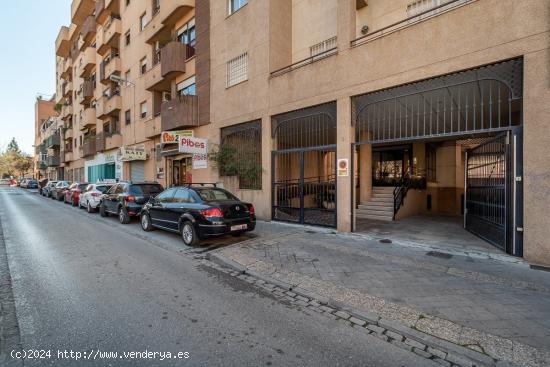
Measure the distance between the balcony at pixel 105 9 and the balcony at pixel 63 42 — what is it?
1579cm

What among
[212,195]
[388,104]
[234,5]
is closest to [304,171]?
[388,104]

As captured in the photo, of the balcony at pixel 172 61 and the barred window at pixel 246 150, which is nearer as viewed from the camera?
the barred window at pixel 246 150

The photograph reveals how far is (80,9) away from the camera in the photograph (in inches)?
1219

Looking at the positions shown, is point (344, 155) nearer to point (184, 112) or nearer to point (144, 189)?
point (144, 189)

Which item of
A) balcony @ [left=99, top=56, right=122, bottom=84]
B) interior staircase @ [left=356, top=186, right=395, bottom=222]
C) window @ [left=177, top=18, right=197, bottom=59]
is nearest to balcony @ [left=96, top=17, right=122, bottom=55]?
balcony @ [left=99, top=56, right=122, bottom=84]

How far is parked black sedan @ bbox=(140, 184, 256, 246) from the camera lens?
7.23 metres

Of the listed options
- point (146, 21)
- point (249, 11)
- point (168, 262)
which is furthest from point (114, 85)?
point (168, 262)

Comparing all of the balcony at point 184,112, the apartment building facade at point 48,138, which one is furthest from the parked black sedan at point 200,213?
the apartment building facade at point 48,138

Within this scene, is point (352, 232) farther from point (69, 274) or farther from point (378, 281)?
point (69, 274)

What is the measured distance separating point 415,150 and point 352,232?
8261 mm

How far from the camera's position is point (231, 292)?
15.0 ft

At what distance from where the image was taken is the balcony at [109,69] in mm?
22873

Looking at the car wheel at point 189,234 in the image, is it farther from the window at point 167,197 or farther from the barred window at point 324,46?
the barred window at point 324,46

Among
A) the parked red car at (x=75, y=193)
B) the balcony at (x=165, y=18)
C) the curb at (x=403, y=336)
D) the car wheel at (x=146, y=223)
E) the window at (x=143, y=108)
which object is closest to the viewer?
the curb at (x=403, y=336)
